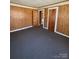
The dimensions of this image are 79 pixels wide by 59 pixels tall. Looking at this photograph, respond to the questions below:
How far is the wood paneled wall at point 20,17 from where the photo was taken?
6.86m

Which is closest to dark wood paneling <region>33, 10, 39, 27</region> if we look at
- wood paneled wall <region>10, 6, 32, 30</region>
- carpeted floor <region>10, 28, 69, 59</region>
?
wood paneled wall <region>10, 6, 32, 30</region>

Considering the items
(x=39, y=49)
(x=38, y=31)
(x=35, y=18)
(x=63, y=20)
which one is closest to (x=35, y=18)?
(x=35, y=18)

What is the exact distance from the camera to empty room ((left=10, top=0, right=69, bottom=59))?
3075mm

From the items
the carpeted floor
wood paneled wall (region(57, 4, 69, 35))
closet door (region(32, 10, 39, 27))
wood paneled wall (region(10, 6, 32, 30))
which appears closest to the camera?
the carpeted floor

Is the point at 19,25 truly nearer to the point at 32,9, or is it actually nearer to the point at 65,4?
the point at 32,9

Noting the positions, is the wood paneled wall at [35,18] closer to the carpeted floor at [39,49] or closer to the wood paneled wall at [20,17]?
the wood paneled wall at [20,17]

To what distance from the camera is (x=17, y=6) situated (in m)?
7.57

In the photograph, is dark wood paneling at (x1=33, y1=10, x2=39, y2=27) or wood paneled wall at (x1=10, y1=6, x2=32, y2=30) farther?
dark wood paneling at (x1=33, y1=10, x2=39, y2=27)

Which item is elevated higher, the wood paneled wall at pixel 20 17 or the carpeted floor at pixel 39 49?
the wood paneled wall at pixel 20 17

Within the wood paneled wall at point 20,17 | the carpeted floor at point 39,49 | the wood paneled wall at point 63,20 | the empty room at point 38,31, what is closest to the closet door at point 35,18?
the empty room at point 38,31

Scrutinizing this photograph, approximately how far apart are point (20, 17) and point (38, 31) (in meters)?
1.97

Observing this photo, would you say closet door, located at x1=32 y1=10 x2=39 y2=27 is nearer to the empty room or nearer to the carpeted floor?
the empty room
